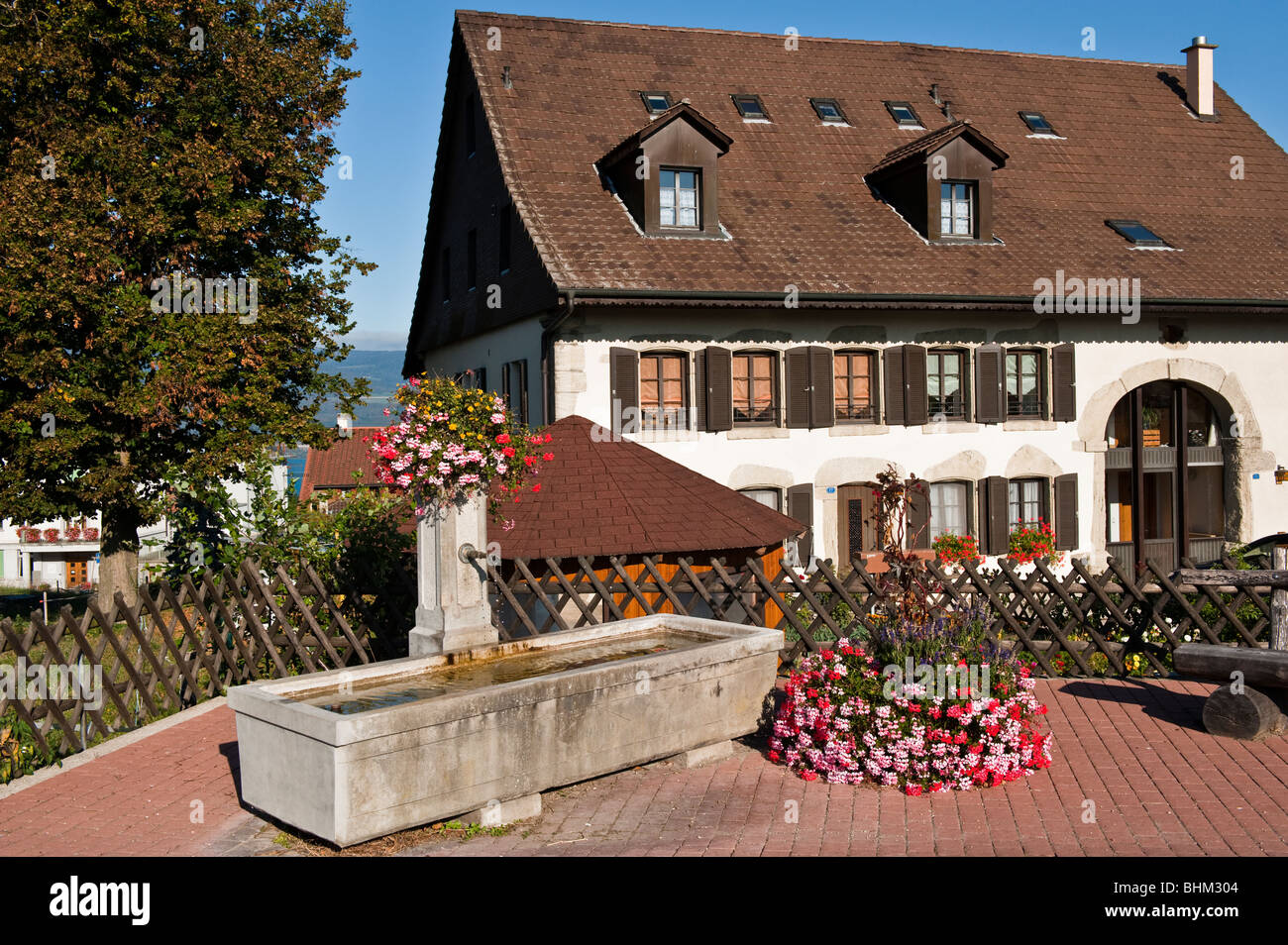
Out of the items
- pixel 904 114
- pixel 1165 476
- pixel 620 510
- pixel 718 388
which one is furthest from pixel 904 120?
pixel 620 510

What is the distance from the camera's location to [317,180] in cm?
2214

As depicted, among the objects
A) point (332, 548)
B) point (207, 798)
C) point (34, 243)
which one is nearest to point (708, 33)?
point (34, 243)

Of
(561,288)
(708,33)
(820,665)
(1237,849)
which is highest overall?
(708,33)

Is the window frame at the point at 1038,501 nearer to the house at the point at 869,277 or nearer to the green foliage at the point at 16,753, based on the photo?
the house at the point at 869,277

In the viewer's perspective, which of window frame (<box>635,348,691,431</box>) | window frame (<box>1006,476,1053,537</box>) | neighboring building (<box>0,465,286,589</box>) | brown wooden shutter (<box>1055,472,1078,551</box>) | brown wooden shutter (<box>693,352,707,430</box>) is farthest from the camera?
neighboring building (<box>0,465,286,589</box>)

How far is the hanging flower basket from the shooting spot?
9.48m

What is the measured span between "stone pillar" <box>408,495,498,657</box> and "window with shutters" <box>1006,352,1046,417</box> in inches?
567

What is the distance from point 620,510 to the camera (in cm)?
1324

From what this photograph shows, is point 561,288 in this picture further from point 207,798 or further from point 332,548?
point 207,798

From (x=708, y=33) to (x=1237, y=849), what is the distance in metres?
21.8

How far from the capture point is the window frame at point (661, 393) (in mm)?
19484

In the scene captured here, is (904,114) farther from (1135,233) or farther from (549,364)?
(549,364)

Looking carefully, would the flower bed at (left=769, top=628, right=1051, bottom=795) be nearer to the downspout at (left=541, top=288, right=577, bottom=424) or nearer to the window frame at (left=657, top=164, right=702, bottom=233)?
the downspout at (left=541, top=288, right=577, bottom=424)

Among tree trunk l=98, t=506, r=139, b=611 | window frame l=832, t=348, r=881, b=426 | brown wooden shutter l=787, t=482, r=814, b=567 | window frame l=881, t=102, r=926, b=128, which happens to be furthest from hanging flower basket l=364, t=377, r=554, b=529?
window frame l=881, t=102, r=926, b=128
